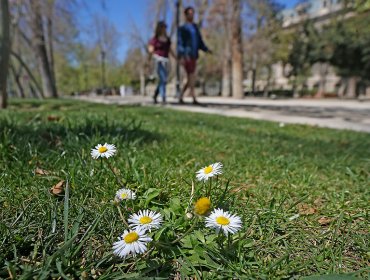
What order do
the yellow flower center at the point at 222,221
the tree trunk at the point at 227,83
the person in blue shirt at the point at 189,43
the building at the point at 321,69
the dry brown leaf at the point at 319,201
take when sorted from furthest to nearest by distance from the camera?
the building at the point at 321,69
the tree trunk at the point at 227,83
the person in blue shirt at the point at 189,43
the dry brown leaf at the point at 319,201
the yellow flower center at the point at 222,221

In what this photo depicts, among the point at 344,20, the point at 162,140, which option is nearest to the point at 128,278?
the point at 162,140

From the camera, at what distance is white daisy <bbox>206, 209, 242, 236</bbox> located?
1.06 metres

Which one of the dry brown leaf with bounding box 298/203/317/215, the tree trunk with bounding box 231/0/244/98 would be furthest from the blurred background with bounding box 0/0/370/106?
the dry brown leaf with bounding box 298/203/317/215

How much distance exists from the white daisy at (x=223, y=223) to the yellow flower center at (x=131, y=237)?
22cm

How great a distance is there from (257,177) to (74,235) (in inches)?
53.0

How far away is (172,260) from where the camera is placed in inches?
44.9

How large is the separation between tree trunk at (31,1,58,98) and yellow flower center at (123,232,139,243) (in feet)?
43.3

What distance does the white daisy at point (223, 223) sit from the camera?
106 cm

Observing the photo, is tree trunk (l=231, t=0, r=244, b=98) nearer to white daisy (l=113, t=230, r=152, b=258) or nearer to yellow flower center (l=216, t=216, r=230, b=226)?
yellow flower center (l=216, t=216, r=230, b=226)

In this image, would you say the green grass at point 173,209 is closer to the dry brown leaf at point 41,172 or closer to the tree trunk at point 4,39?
the dry brown leaf at point 41,172

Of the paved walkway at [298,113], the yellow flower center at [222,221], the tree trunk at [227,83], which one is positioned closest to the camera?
the yellow flower center at [222,221]

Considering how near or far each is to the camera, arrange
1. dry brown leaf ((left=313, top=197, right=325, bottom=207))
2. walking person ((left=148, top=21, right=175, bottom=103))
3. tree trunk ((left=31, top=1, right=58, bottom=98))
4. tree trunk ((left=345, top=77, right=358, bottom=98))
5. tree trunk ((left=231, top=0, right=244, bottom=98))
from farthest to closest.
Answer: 1. tree trunk ((left=345, top=77, right=358, bottom=98))
2. tree trunk ((left=231, top=0, right=244, bottom=98))
3. tree trunk ((left=31, top=1, right=58, bottom=98))
4. walking person ((left=148, top=21, right=175, bottom=103))
5. dry brown leaf ((left=313, top=197, right=325, bottom=207))

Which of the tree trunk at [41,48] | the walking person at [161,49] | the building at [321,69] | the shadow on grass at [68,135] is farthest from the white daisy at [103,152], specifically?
the building at [321,69]

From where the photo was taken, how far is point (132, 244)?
98 cm
